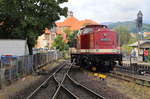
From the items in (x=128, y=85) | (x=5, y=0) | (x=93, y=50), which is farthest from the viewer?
(x=5, y=0)

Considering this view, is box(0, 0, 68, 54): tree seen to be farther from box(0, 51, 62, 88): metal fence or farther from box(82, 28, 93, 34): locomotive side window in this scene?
box(82, 28, 93, 34): locomotive side window

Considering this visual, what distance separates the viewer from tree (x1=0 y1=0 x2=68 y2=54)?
21.2 meters

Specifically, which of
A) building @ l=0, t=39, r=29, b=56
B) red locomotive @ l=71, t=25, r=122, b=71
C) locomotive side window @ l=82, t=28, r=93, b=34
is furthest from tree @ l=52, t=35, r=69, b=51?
red locomotive @ l=71, t=25, r=122, b=71

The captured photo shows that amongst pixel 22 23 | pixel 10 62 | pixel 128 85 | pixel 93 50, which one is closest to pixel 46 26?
pixel 22 23

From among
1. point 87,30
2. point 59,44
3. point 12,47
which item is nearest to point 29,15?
point 12,47

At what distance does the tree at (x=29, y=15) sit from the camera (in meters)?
21.2

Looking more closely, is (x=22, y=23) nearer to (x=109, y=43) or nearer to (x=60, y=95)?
(x=109, y=43)

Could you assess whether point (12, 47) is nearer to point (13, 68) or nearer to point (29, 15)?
point (29, 15)

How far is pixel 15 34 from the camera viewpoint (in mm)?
22422

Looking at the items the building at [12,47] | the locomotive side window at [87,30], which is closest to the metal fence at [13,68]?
the building at [12,47]

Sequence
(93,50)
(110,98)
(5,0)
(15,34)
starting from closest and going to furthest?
(110,98) → (93,50) → (5,0) → (15,34)

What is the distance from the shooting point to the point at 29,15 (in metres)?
21.6

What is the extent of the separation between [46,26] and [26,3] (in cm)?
300

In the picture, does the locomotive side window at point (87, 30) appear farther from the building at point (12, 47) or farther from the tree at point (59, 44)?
the tree at point (59, 44)
